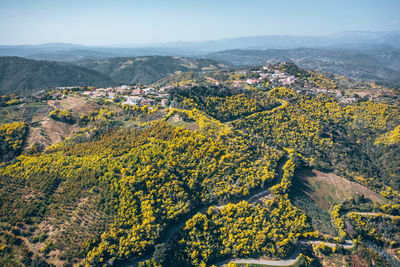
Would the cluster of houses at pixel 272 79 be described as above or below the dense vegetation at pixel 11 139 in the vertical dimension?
above

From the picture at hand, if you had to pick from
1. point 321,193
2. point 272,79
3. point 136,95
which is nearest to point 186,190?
point 321,193

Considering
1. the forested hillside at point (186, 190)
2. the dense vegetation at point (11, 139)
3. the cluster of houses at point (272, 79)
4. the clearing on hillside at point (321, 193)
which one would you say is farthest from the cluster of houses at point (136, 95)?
the clearing on hillside at point (321, 193)

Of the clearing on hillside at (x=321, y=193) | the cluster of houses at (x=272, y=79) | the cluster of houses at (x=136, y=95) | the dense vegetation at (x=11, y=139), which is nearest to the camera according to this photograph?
the clearing on hillside at (x=321, y=193)

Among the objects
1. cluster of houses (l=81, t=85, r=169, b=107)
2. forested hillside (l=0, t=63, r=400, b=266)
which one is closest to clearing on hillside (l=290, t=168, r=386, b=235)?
forested hillside (l=0, t=63, r=400, b=266)

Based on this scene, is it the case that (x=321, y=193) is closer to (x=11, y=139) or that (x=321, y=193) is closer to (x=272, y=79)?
(x=272, y=79)

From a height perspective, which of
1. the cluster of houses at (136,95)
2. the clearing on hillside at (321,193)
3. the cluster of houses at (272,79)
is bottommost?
the clearing on hillside at (321,193)

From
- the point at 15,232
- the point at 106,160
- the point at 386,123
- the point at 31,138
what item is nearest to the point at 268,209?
the point at 106,160

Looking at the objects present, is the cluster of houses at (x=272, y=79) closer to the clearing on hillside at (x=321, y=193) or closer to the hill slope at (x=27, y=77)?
the clearing on hillside at (x=321, y=193)

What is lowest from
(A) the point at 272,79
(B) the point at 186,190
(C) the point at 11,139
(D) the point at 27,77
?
(B) the point at 186,190

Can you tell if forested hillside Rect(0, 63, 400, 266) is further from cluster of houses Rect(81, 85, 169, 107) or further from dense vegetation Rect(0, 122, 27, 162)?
cluster of houses Rect(81, 85, 169, 107)

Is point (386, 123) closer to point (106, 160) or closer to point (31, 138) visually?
point (106, 160)

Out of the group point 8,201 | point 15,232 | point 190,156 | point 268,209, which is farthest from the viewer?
point 190,156
